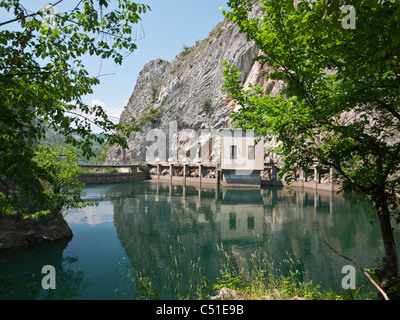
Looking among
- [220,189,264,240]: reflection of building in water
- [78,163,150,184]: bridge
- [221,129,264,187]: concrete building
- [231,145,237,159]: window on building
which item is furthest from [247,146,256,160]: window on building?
[78,163,150,184]: bridge

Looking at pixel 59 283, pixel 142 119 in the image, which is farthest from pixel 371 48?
pixel 142 119

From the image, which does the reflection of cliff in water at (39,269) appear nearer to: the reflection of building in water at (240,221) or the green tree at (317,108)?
the reflection of building in water at (240,221)

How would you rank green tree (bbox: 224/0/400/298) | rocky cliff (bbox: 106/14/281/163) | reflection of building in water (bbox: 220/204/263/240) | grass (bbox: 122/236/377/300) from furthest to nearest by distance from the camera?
rocky cliff (bbox: 106/14/281/163) → reflection of building in water (bbox: 220/204/263/240) → grass (bbox: 122/236/377/300) → green tree (bbox: 224/0/400/298)

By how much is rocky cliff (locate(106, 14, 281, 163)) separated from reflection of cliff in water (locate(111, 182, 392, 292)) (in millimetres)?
33821

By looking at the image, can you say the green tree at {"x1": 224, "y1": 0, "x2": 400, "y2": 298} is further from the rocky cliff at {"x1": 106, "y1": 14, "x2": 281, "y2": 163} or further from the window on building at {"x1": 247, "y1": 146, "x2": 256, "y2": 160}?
the rocky cliff at {"x1": 106, "y1": 14, "x2": 281, "y2": 163}

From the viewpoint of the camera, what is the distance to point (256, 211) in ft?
87.2

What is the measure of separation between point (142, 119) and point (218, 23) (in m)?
43.5

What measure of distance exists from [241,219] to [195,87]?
191 ft

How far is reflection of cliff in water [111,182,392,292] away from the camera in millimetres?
12961

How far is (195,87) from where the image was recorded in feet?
244

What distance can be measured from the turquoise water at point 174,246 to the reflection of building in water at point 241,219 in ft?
0.25

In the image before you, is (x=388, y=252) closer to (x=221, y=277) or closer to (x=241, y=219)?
(x=221, y=277)

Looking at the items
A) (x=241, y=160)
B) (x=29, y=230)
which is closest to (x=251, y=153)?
(x=241, y=160)
